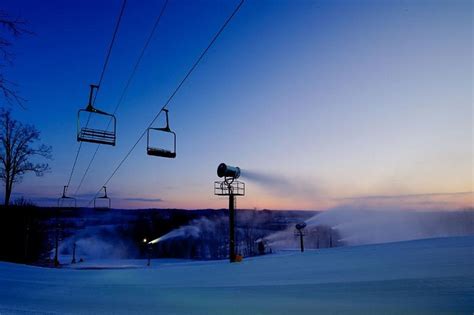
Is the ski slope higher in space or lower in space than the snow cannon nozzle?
lower

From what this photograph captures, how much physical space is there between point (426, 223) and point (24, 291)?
146m

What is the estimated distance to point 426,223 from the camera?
122 metres

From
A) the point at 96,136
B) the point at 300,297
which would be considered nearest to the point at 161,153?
the point at 96,136

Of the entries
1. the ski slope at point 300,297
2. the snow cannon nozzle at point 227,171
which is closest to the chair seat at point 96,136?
the ski slope at point 300,297

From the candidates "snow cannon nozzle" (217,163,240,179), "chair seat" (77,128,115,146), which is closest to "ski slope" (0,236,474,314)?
"chair seat" (77,128,115,146)

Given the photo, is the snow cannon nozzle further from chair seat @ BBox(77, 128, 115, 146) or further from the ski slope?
the ski slope

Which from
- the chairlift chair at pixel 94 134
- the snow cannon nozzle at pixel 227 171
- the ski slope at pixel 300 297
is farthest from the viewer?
the snow cannon nozzle at pixel 227 171

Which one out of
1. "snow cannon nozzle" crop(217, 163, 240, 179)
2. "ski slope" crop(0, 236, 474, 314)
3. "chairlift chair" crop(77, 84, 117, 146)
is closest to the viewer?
"ski slope" crop(0, 236, 474, 314)

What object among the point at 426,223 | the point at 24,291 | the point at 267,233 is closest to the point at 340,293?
the point at 24,291

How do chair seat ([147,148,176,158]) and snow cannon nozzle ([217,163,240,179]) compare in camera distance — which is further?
snow cannon nozzle ([217,163,240,179])

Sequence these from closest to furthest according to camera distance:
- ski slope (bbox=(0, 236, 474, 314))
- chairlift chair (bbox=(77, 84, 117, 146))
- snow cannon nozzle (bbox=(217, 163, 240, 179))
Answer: ski slope (bbox=(0, 236, 474, 314)) < chairlift chair (bbox=(77, 84, 117, 146)) < snow cannon nozzle (bbox=(217, 163, 240, 179))

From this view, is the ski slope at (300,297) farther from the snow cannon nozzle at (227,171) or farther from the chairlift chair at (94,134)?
the snow cannon nozzle at (227,171)

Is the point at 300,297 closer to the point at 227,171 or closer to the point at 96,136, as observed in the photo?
the point at 96,136

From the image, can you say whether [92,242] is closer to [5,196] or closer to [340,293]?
[5,196]
